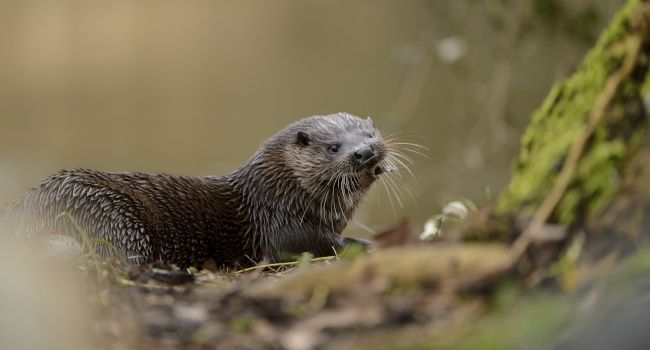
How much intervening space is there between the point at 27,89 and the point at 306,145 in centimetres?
508

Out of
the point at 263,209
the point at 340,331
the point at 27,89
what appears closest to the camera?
the point at 340,331

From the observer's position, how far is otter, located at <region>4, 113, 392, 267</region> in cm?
324

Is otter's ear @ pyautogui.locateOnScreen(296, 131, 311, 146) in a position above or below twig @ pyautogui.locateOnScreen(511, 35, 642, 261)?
above

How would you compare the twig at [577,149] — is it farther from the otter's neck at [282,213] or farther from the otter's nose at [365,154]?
the otter's neck at [282,213]

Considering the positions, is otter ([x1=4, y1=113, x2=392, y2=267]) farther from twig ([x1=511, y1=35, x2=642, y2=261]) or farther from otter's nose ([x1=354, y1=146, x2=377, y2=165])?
twig ([x1=511, y1=35, x2=642, y2=261])

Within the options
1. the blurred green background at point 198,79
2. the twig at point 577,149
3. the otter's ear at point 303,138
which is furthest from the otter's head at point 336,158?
the blurred green background at point 198,79

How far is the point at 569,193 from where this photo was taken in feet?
5.94

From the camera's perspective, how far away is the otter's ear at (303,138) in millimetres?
3781

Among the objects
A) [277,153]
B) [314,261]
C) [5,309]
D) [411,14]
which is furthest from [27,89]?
[5,309]

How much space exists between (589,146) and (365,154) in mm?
1779

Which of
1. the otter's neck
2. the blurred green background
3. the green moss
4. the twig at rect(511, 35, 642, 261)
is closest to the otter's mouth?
the otter's neck

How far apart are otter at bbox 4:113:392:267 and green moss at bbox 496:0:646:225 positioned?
1457 mm

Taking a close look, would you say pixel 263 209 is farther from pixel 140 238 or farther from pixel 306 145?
pixel 140 238

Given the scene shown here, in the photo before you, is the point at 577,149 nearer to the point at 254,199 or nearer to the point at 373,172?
the point at 373,172
